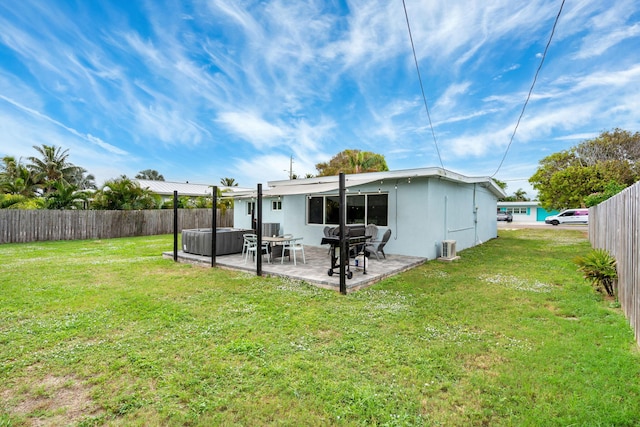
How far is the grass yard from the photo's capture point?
7.59 ft

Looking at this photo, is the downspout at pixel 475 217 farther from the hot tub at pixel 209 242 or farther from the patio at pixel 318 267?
the hot tub at pixel 209 242

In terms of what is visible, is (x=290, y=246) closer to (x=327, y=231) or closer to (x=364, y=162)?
(x=327, y=231)

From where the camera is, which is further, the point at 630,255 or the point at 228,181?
the point at 228,181

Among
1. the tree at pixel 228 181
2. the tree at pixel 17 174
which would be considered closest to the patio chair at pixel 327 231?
the tree at pixel 17 174

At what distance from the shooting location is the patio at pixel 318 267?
626 centimetres

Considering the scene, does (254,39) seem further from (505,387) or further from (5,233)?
(5,233)

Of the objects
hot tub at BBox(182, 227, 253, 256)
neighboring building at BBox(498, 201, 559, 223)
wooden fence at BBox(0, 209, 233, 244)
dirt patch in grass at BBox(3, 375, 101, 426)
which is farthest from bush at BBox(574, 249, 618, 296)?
neighboring building at BBox(498, 201, 559, 223)

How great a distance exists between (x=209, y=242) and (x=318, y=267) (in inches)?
144

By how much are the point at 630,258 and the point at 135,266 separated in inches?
391

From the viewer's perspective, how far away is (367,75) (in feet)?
43.4

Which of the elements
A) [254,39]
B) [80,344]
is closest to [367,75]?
[254,39]

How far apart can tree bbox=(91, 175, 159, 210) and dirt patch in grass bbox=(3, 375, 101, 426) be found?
16.3 m

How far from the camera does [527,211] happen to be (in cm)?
3888

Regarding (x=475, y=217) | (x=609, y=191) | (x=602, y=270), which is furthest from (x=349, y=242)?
(x=609, y=191)
